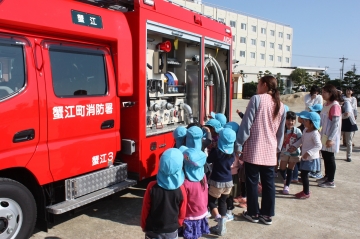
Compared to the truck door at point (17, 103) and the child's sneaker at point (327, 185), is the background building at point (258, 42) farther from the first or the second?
the truck door at point (17, 103)

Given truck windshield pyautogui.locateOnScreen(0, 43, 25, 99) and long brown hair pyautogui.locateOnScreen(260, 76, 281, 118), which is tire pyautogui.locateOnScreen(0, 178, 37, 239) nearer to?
truck windshield pyautogui.locateOnScreen(0, 43, 25, 99)

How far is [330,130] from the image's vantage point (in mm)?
5965

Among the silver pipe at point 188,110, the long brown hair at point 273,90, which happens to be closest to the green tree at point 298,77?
the silver pipe at point 188,110

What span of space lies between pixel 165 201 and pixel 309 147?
3315 mm

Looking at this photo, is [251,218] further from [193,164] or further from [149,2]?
[149,2]

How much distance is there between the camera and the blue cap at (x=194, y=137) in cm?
415

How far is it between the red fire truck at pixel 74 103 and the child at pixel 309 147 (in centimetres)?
215

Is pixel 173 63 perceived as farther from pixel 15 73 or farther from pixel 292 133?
pixel 15 73

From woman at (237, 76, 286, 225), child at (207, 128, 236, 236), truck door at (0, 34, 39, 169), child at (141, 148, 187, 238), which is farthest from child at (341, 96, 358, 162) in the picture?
truck door at (0, 34, 39, 169)

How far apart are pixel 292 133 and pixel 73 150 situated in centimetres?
381

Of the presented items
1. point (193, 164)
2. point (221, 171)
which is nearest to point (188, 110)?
point (221, 171)

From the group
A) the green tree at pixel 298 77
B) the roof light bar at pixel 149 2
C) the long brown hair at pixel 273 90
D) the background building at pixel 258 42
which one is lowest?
the long brown hair at pixel 273 90

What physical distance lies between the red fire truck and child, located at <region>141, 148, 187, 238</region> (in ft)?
3.66

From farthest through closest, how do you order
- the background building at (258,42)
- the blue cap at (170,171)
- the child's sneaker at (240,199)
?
the background building at (258,42)
the child's sneaker at (240,199)
the blue cap at (170,171)
